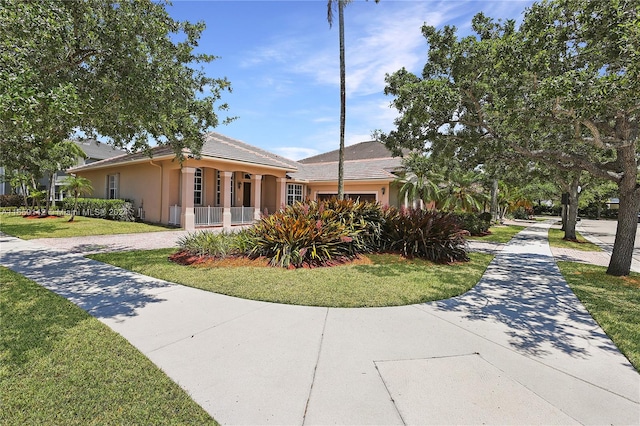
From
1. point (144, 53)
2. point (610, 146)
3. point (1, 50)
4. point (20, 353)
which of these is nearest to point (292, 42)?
point (144, 53)

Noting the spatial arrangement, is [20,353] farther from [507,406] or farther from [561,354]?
[561,354]

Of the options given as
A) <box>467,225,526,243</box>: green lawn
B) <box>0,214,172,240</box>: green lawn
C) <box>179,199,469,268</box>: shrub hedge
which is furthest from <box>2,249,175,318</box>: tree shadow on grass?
<box>467,225,526,243</box>: green lawn

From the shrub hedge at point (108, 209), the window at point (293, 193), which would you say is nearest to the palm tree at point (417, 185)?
the window at point (293, 193)

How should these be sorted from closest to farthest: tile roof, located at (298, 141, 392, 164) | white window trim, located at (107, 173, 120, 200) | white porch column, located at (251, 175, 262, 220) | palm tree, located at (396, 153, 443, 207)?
palm tree, located at (396, 153, 443, 207) → white porch column, located at (251, 175, 262, 220) → white window trim, located at (107, 173, 120, 200) → tile roof, located at (298, 141, 392, 164)

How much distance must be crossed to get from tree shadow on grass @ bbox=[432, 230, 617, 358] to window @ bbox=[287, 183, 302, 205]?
603 inches

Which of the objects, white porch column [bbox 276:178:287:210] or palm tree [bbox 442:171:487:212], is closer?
palm tree [bbox 442:171:487:212]

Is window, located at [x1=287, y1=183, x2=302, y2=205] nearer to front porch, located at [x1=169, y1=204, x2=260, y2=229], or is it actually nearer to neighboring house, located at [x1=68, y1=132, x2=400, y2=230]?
neighboring house, located at [x1=68, y1=132, x2=400, y2=230]

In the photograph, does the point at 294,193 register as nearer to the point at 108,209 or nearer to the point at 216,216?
the point at 216,216

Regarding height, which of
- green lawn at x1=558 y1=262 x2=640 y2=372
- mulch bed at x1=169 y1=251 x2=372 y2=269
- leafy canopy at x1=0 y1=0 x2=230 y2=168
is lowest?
green lawn at x1=558 y1=262 x2=640 y2=372

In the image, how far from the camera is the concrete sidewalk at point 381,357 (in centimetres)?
265

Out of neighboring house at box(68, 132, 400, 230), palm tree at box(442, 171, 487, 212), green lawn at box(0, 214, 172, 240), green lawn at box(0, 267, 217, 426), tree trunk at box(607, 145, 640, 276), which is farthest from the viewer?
palm tree at box(442, 171, 487, 212)

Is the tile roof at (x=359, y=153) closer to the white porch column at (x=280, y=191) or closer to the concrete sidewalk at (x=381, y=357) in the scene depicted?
the white porch column at (x=280, y=191)

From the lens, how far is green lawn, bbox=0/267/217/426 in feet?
8.14

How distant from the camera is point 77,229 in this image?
46.0 feet
